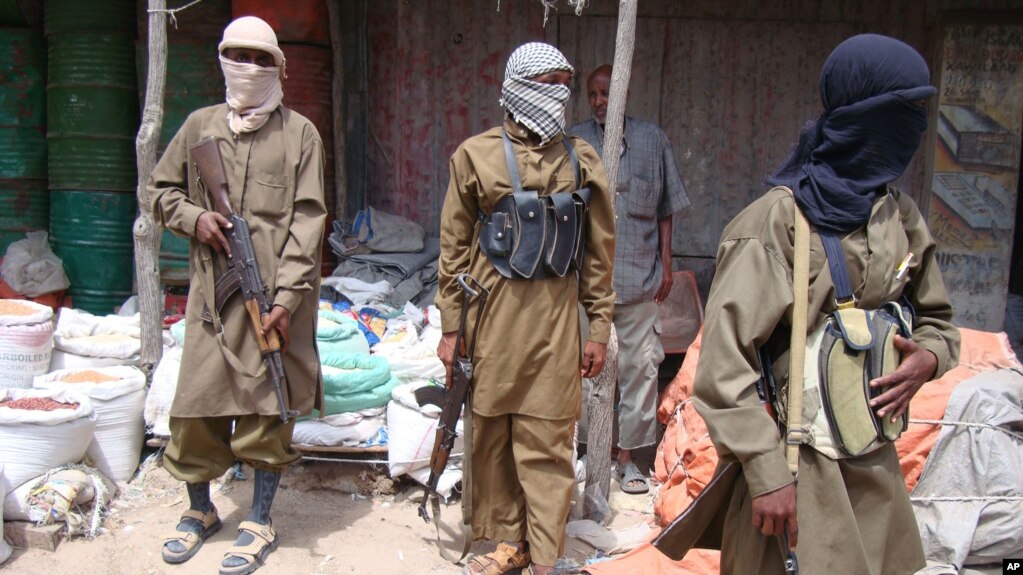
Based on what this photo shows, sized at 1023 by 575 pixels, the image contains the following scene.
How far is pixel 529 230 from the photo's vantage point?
9.84ft

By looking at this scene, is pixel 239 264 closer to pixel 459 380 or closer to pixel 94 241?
pixel 459 380

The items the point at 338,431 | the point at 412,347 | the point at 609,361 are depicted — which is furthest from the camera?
the point at 412,347

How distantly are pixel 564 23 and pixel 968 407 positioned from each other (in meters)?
3.66

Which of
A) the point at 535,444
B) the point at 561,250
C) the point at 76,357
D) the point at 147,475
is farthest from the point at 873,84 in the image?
the point at 76,357

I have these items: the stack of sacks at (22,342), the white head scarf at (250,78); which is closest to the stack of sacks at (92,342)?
the stack of sacks at (22,342)

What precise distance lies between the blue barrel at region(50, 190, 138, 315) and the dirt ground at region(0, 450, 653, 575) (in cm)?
248

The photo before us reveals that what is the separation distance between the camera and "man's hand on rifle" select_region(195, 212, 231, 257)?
317 cm

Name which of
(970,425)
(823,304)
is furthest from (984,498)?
(823,304)

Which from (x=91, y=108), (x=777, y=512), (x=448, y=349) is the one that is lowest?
(x=448, y=349)

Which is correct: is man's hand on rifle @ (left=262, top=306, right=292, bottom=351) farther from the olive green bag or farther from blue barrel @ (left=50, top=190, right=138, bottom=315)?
blue barrel @ (left=50, top=190, right=138, bottom=315)

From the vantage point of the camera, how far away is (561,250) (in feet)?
10.1

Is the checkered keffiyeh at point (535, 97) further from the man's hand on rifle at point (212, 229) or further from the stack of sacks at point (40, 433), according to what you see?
the stack of sacks at point (40, 433)

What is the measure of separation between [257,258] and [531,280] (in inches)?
42.0

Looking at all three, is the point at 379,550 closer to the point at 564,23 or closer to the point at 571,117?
the point at 571,117
